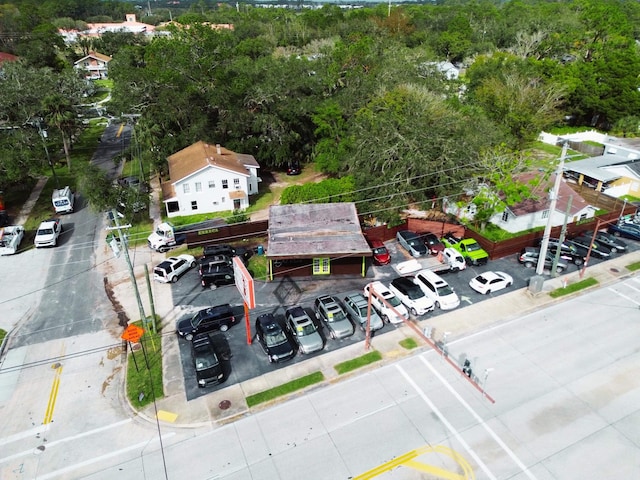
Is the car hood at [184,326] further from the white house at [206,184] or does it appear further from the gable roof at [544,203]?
the gable roof at [544,203]

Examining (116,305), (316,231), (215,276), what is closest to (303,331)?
(215,276)

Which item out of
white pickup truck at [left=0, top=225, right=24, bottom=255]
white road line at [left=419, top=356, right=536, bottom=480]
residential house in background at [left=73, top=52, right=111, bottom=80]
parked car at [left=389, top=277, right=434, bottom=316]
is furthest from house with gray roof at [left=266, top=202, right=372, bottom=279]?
residential house in background at [left=73, top=52, right=111, bottom=80]

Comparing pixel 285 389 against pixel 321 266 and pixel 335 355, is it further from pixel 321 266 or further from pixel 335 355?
pixel 321 266

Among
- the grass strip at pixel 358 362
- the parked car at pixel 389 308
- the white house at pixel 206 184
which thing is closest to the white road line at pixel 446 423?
the grass strip at pixel 358 362

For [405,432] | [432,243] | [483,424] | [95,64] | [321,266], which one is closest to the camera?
[405,432]

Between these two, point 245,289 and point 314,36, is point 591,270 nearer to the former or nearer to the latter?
point 245,289

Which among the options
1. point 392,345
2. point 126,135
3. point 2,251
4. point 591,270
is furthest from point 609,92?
point 2,251

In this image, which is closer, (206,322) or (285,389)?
(285,389)
